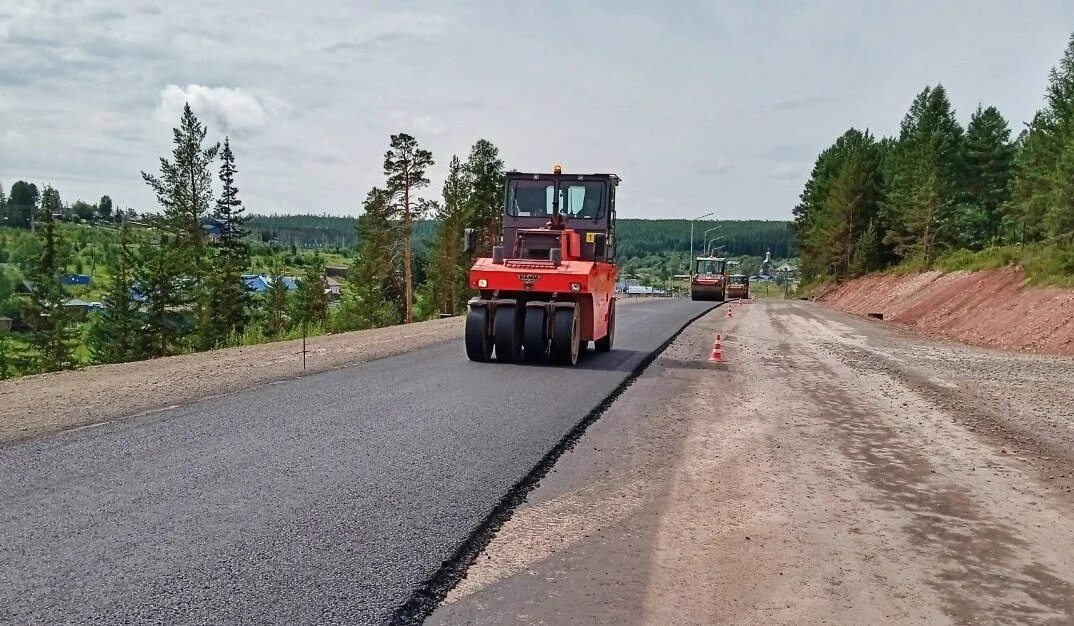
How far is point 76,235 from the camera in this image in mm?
145250

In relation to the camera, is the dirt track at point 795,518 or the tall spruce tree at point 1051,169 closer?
the dirt track at point 795,518

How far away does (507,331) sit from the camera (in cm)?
1304

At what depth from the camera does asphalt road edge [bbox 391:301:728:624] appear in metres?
3.59

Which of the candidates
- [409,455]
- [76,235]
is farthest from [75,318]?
[76,235]

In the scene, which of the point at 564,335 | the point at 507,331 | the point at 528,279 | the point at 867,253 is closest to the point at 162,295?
the point at 507,331

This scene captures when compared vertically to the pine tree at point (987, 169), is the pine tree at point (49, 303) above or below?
below

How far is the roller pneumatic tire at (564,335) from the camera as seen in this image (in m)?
12.8

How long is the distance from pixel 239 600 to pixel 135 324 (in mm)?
45185

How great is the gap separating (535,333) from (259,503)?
320 inches

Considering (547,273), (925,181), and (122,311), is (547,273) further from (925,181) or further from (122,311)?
(925,181)

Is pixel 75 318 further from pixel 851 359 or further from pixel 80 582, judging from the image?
pixel 80 582

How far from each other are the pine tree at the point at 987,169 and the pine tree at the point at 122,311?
5533 centimetres

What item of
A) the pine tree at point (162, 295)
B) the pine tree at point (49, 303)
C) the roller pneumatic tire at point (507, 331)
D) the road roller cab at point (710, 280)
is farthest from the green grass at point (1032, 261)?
the pine tree at point (49, 303)

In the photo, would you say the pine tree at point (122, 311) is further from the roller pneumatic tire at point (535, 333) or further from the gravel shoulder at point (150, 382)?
the roller pneumatic tire at point (535, 333)
